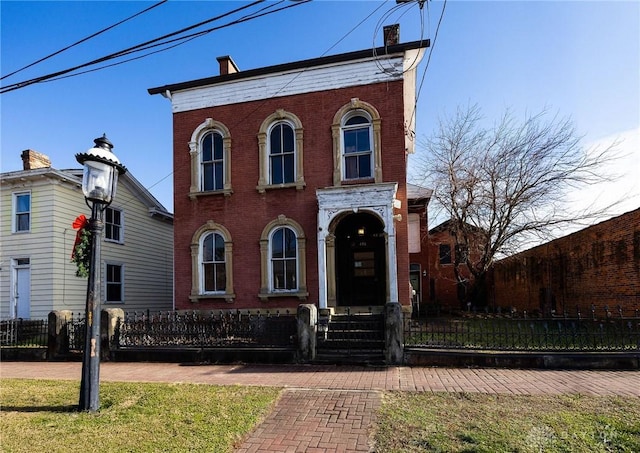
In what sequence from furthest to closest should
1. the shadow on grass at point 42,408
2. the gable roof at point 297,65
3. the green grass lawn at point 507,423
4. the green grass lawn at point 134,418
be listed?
the gable roof at point 297,65 < the shadow on grass at point 42,408 < the green grass lawn at point 134,418 < the green grass lawn at point 507,423

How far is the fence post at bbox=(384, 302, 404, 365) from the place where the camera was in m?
8.72

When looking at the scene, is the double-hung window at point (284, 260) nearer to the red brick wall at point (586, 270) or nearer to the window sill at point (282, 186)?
the window sill at point (282, 186)

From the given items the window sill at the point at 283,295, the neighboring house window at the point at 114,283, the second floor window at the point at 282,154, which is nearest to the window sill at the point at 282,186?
the second floor window at the point at 282,154

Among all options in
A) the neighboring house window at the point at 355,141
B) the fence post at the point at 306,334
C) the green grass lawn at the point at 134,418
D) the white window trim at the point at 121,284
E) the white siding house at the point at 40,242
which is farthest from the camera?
the white window trim at the point at 121,284

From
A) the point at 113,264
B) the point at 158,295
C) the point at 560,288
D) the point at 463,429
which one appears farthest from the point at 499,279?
the point at 463,429

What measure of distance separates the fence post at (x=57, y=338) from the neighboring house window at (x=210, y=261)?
13.2 ft

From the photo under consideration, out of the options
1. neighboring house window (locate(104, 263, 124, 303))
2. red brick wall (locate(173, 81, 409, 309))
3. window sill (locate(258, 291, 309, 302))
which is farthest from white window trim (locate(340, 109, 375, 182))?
neighboring house window (locate(104, 263, 124, 303))

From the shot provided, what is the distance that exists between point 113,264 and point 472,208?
15.3 meters

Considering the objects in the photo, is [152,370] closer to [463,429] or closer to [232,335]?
[232,335]

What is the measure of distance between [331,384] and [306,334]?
201cm

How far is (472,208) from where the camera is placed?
17.8 m

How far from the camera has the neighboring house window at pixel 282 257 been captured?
1323cm

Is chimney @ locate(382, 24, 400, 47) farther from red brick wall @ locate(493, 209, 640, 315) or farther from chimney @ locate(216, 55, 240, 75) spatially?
red brick wall @ locate(493, 209, 640, 315)

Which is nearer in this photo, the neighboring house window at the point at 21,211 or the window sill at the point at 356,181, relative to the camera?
the window sill at the point at 356,181
